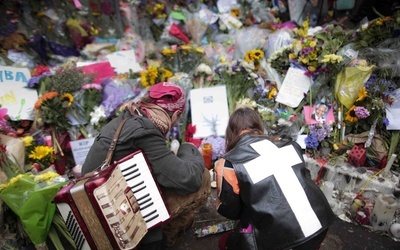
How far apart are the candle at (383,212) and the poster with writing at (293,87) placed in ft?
4.53

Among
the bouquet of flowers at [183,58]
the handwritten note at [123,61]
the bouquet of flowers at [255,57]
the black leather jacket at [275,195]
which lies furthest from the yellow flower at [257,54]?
the black leather jacket at [275,195]

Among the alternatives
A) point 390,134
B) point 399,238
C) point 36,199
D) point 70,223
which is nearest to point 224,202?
point 70,223

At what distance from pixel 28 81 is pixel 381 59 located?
411 cm

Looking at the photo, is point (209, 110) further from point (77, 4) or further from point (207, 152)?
point (77, 4)

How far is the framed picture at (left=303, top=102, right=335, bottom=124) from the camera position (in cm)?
312

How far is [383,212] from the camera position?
92.7 inches

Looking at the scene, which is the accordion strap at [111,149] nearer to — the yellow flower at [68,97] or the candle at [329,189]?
the yellow flower at [68,97]

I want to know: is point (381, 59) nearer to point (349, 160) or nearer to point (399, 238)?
point (349, 160)

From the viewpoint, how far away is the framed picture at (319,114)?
3122 millimetres

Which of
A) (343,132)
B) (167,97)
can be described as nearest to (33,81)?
(167,97)

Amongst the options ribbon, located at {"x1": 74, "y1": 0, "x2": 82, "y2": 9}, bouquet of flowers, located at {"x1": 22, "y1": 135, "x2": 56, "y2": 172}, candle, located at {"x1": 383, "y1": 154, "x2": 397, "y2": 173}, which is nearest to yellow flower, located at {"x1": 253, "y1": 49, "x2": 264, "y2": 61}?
candle, located at {"x1": 383, "y1": 154, "x2": 397, "y2": 173}

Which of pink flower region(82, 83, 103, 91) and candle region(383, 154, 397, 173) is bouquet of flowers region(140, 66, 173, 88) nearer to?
pink flower region(82, 83, 103, 91)

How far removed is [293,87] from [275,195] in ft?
7.04

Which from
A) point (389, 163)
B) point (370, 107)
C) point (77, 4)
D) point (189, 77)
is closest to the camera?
point (389, 163)
